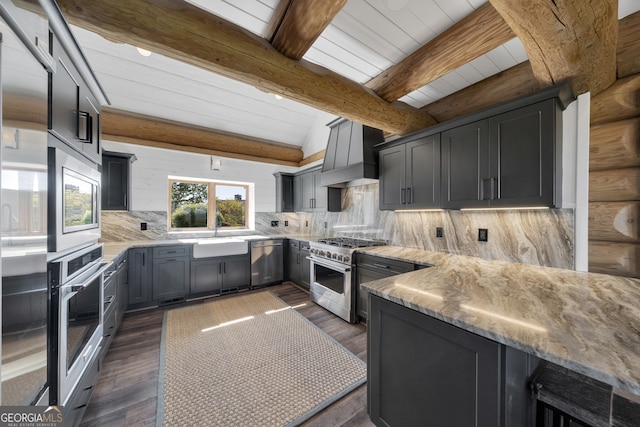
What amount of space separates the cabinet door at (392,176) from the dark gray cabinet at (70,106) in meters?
2.85

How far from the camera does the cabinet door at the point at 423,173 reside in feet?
8.18

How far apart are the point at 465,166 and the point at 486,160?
181 millimetres

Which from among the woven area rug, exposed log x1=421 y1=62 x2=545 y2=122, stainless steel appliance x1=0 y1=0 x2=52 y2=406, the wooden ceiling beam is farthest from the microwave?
exposed log x1=421 y1=62 x2=545 y2=122

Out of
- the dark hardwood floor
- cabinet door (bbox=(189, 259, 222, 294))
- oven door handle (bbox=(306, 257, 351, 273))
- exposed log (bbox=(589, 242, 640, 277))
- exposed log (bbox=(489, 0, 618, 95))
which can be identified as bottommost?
the dark hardwood floor

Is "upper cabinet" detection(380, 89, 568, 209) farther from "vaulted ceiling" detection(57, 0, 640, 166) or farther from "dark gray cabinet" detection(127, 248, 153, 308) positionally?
"dark gray cabinet" detection(127, 248, 153, 308)

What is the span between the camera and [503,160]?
1979mm

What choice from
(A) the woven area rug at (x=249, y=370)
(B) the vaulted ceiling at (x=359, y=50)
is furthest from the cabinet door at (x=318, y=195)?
(A) the woven area rug at (x=249, y=370)

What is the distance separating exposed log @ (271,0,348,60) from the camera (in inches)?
56.5

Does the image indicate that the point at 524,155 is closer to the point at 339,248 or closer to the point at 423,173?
the point at 423,173

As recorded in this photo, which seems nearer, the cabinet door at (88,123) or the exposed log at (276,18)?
the cabinet door at (88,123)

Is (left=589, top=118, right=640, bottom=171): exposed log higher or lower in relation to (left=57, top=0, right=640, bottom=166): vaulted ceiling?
lower

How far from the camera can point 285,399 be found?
174 centimetres

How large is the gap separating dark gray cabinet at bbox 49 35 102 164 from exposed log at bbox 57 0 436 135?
1.01 ft

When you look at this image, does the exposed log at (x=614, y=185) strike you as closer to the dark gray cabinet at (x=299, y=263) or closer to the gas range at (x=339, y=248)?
the gas range at (x=339, y=248)
